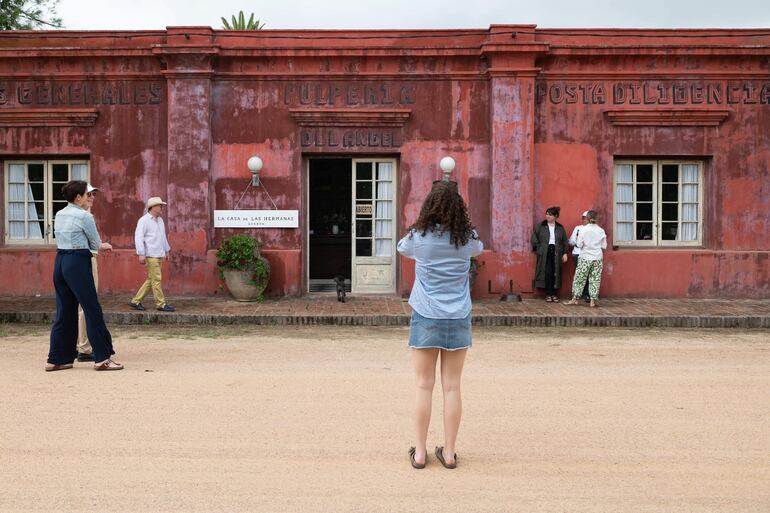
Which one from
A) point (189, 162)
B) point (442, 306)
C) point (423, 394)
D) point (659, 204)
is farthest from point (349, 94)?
point (423, 394)

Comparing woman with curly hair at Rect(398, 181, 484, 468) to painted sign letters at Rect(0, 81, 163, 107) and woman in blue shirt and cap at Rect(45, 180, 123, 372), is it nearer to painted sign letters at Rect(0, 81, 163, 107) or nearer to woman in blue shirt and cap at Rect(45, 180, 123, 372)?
woman in blue shirt and cap at Rect(45, 180, 123, 372)

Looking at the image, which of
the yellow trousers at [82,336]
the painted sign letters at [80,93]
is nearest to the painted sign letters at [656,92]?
the painted sign letters at [80,93]

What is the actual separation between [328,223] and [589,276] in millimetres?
7032

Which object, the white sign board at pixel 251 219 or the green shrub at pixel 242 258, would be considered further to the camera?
the white sign board at pixel 251 219

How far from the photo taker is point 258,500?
14.3 feet

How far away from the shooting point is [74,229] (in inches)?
314

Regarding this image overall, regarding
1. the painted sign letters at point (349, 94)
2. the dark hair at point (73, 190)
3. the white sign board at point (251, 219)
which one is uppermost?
the painted sign letters at point (349, 94)

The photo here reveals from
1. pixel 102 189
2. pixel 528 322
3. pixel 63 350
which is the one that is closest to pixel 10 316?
pixel 102 189

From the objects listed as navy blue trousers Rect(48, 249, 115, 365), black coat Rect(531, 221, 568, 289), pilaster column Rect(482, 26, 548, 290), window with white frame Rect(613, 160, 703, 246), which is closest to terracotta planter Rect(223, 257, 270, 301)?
pilaster column Rect(482, 26, 548, 290)

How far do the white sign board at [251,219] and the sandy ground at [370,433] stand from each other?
5.29 metres

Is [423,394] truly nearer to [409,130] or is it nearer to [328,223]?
[409,130]

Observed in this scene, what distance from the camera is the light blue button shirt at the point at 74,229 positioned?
799 cm

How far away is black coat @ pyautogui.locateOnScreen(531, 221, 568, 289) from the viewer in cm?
1395

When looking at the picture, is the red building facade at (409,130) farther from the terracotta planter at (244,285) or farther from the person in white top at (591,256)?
the person in white top at (591,256)
